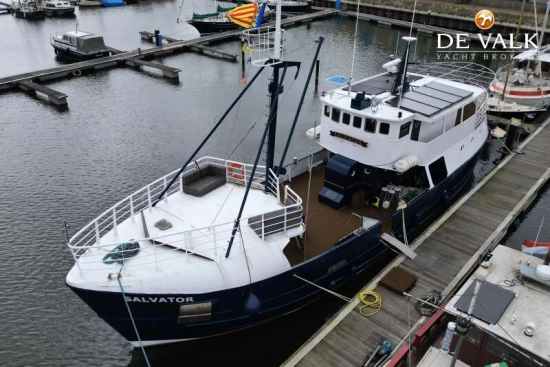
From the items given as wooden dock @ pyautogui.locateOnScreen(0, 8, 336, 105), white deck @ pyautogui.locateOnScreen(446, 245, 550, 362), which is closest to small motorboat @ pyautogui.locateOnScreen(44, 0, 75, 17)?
wooden dock @ pyautogui.locateOnScreen(0, 8, 336, 105)

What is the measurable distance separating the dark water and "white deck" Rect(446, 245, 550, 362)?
5734 millimetres

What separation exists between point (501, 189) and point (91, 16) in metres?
63.9

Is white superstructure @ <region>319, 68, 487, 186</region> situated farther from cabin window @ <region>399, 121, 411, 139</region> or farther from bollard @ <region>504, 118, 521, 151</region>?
bollard @ <region>504, 118, 521, 151</region>

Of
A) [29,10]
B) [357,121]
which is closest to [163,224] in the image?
[357,121]

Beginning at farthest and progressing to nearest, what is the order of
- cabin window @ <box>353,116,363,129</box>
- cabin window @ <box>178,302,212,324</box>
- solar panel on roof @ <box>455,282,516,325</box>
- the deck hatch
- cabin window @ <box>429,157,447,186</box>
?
1. cabin window @ <box>429,157,447,186</box>
2. cabin window @ <box>353,116,363,129</box>
3. the deck hatch
4. cabin window @ <box>178,302,212,324</box>
5. solar panel on roof @ <box>455,282,516,325</box>

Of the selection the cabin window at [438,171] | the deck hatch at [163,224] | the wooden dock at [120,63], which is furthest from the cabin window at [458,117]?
the wooden dock at [120,63]

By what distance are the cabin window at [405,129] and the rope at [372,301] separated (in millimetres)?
6300

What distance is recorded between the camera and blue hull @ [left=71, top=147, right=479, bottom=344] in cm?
1289

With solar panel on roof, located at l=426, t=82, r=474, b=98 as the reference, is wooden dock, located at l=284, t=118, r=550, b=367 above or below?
below

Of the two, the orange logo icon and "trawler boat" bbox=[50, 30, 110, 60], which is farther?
Answer: the orange logo icon

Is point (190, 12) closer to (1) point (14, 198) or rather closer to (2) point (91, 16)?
(2) point (91, 16)

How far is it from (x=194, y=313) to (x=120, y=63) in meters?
36.8

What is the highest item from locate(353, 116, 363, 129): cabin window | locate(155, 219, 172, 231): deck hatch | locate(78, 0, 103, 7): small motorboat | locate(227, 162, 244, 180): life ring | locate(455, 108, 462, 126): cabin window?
locate(78, 0, 103, 7): small motorboat

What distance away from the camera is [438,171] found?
21.2 m
